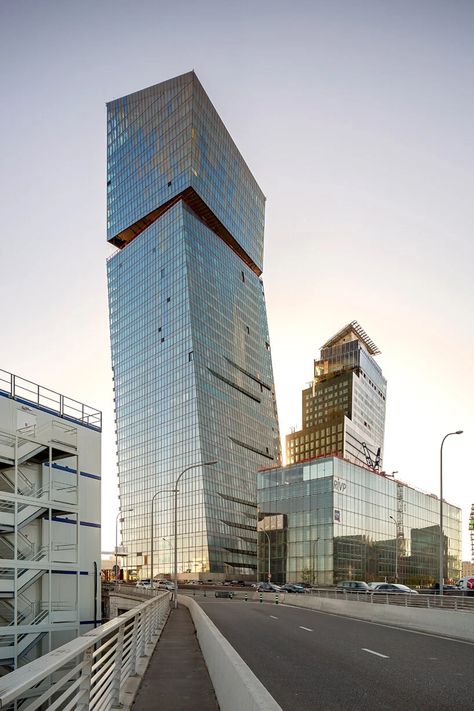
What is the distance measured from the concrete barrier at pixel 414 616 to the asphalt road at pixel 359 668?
1.23 m

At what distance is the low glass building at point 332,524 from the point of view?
90500mm

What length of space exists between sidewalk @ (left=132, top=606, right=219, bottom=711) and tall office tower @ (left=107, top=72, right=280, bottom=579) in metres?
124

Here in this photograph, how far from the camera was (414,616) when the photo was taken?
2683cm

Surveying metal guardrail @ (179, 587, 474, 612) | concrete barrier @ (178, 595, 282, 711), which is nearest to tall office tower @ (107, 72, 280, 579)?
metal guardrail @ (179, 587, 474, 612)

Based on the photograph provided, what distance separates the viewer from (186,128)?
565ft

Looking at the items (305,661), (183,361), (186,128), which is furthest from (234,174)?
(305,661)

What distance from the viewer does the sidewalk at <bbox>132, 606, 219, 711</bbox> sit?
33.1 ft

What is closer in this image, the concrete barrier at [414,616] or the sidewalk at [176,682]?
the sidewalk at [176,682]

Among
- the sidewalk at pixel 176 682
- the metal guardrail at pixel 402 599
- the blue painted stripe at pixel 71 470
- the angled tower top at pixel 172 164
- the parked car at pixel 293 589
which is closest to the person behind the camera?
the sidewalk at pixel 176 682

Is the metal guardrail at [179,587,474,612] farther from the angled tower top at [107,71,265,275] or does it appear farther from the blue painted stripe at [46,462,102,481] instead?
the angled tower top at [107,71,265,275]

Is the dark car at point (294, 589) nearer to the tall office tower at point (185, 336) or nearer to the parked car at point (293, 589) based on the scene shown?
the parked car at point (293, 589)

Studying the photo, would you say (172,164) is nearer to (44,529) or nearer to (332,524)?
(332,524)

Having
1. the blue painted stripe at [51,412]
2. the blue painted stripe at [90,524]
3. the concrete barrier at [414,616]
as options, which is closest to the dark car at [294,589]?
the concrete barrier at [414,616]

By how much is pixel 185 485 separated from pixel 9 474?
113466 mm
